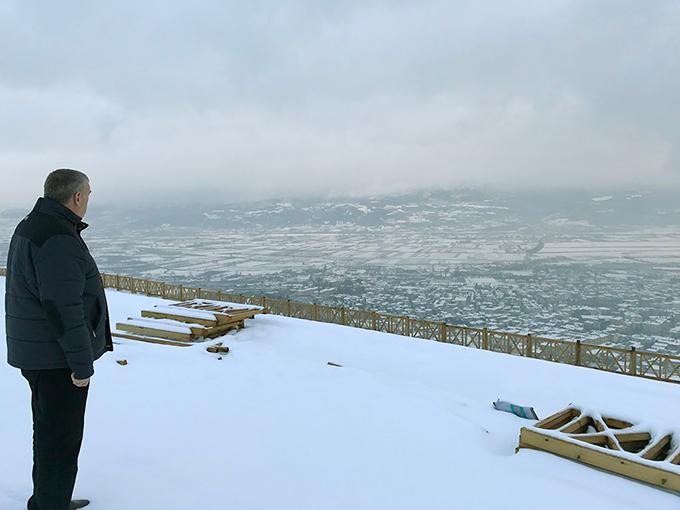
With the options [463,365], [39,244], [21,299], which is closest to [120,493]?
[21,299]

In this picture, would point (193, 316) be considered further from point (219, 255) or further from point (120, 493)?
point (219, 255)

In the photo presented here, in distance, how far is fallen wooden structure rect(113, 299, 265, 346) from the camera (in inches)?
319

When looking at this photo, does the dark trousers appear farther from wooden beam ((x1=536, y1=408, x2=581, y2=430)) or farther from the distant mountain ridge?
the distant mountain ridge

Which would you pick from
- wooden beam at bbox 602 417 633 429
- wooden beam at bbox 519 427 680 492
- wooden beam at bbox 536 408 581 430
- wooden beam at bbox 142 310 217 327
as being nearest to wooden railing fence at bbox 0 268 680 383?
wooden beam at bbox 142 310 217 327

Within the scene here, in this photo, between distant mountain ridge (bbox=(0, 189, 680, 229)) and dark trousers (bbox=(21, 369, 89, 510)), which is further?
distant mountain ridge (bbox=(0, 189, 680, 229))

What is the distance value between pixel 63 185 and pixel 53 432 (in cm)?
121

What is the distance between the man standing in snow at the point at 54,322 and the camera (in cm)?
209

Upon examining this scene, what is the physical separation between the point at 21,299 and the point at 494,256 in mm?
78257

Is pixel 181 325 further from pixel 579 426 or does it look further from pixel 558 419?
pixel 579 426

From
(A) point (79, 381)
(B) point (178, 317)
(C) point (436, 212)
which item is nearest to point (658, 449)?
(A) point (79, 381)

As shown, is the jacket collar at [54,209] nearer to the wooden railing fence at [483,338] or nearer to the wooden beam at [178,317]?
the wooden beam at [178,317]

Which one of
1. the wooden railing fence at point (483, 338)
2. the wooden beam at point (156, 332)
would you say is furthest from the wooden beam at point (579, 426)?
the wooden railing fence at point (483, 338)

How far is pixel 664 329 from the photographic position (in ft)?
93.7

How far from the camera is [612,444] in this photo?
3.65 metres
